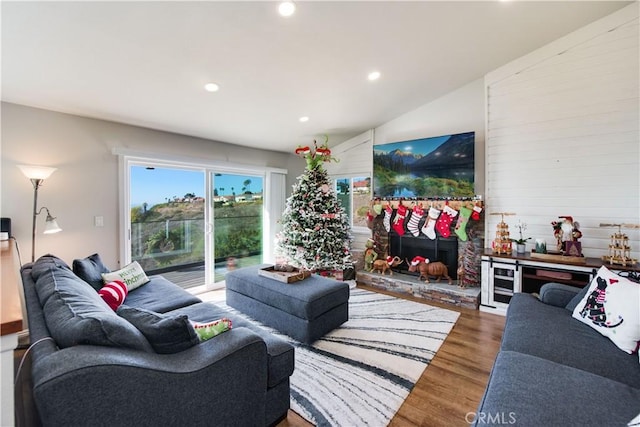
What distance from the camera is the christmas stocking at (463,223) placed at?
3.64m

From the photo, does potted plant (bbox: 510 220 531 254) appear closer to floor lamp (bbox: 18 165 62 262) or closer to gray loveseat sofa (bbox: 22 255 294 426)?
gray loveseat sofa (bbox: 22 255 294 426)

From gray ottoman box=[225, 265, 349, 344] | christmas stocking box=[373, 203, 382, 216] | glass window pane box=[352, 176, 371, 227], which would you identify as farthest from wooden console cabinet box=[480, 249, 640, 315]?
glass window pane box=[352, 176, 371, 227]

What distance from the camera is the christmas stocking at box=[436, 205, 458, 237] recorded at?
12.4 feet

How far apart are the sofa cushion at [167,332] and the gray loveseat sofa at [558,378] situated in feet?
4.43

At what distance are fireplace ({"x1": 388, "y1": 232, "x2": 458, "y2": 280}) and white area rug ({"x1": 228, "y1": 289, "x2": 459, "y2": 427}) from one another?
0.92 metres

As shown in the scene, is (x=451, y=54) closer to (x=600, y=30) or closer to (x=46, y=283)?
(x=600, y=30)

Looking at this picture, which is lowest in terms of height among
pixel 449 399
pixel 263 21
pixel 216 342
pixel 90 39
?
pixel 449 399

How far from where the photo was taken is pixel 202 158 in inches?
165

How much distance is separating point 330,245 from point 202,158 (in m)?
2.42

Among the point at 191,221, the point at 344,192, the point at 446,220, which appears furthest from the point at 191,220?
the point at 446,220

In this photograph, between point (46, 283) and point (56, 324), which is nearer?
point (56, 324)

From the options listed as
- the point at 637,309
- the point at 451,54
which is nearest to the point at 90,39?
the point at 451,54

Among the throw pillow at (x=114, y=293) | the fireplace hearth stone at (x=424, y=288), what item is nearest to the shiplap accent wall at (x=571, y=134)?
the fireplace hearth stone at (x=424, y=288)

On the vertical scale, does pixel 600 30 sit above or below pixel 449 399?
above
